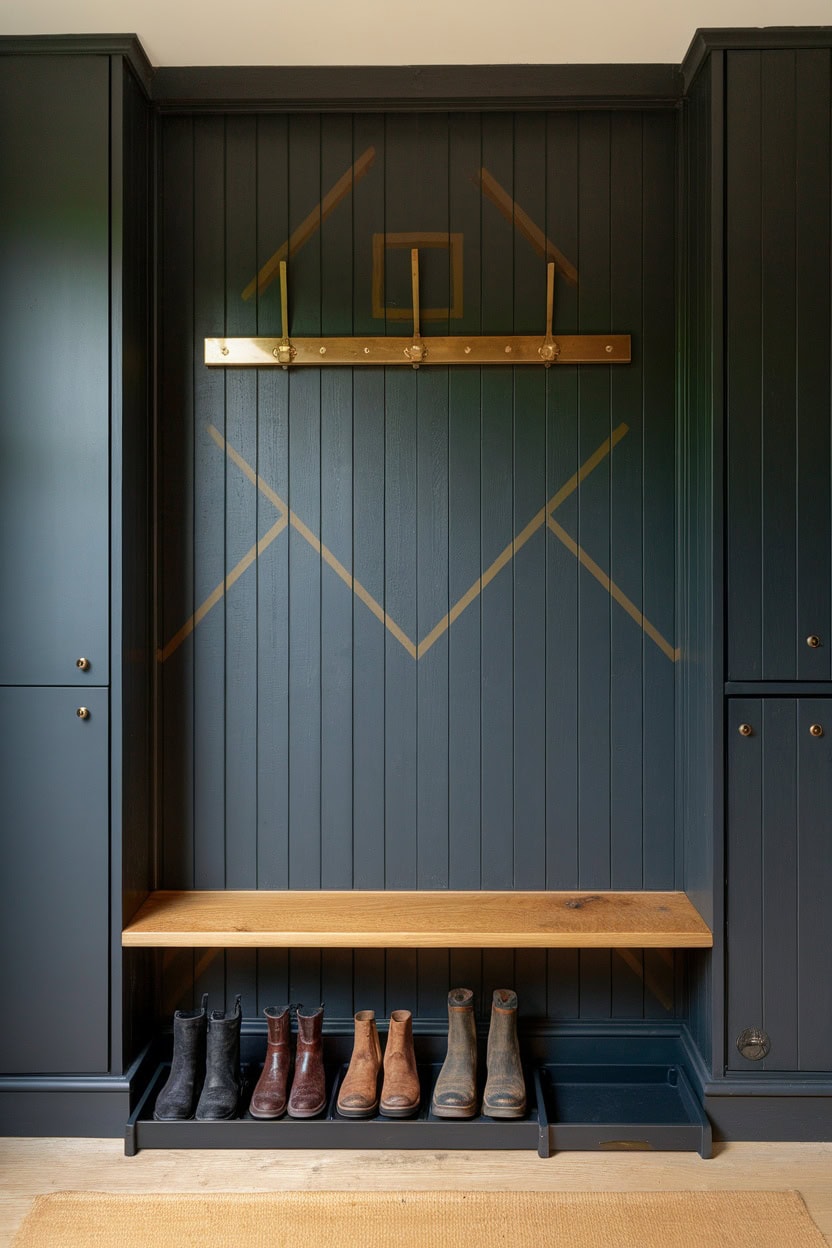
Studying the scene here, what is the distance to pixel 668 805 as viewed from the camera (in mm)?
2365

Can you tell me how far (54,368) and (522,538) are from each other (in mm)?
1250

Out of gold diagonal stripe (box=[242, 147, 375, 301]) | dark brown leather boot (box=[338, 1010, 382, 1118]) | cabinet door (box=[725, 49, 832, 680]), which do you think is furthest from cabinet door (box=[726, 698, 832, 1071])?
gold diagonal stripe (box=[242, 147, 375, 301])

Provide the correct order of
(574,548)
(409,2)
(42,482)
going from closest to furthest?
(409,2) → (42,482) → (574,548)

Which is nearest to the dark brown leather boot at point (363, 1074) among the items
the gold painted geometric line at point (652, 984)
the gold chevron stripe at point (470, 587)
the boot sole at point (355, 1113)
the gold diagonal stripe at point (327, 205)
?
the boot sole at point (355, 1113)

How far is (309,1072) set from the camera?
7.02 ft

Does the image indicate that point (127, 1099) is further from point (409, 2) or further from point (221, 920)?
point (409, 2)

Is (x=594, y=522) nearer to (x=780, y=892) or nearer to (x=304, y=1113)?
(x=780, y=892)

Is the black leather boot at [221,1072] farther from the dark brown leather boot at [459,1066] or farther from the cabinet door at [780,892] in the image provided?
the cabinet door at [780,892]

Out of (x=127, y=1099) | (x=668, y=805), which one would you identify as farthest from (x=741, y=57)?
(x=127, y=1099)

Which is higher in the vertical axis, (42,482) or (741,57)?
(741,57)

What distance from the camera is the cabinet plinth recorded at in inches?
81.5

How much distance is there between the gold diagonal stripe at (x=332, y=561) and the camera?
2363 millimetres

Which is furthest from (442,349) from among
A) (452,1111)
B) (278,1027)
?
(452,1111)

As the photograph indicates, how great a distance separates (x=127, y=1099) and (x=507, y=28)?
2732 millimetres
